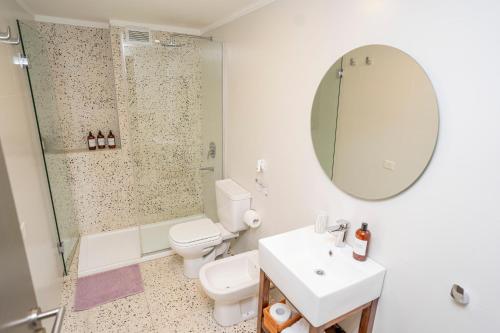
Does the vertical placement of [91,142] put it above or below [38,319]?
above

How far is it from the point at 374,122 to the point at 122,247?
2.89m

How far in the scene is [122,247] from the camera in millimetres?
3041

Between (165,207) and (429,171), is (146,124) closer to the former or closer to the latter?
(165,207)

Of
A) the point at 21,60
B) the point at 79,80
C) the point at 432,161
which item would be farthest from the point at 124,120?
the point at 432,161

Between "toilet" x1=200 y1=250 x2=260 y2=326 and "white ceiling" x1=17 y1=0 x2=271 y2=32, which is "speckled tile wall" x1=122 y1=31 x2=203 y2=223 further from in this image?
"toilet" x1=200 y1=250 x2=260 y2=326

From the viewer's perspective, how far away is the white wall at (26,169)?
1.56 meters

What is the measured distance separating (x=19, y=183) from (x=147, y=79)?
5.72 feet

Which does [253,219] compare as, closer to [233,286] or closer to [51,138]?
[233,286]

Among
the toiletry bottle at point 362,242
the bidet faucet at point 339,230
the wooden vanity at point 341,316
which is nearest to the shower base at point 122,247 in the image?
the wooden vanity at point 341,316

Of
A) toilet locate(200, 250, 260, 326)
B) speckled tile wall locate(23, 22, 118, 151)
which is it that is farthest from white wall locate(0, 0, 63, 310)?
toilet locate(200, 250, 260, 326)

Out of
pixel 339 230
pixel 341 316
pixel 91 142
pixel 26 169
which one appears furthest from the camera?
pixel 91 142

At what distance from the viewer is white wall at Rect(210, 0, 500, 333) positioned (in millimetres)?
975

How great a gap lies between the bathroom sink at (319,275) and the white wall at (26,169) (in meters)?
1.45

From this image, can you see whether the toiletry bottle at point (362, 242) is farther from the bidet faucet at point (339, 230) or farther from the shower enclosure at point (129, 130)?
the shower enclosure at point (129, 130)
